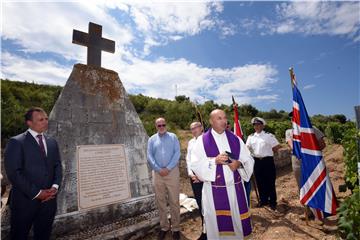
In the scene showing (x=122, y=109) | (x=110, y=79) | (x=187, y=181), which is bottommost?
(x=187, y=181)

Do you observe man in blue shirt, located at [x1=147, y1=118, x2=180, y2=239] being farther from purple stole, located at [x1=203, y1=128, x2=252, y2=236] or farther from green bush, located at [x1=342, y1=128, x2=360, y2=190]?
green bush, located at [x1=342, y1=128, x2=360, y2=190]

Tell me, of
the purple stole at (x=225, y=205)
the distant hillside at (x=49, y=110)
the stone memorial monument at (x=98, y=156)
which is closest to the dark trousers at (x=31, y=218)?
the stone memorial monument at (x=98, y=156)

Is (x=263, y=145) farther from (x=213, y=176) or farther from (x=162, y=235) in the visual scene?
(x=162, y=235)

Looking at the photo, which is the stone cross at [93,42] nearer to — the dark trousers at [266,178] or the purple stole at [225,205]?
the purple stole at [225,205]

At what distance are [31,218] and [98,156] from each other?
139 centimetres

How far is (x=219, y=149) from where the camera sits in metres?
3.71

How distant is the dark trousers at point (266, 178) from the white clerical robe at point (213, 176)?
2405mm

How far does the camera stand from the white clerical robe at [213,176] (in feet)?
11.6

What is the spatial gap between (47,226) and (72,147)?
49.3 inches

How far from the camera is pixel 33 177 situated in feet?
11.0

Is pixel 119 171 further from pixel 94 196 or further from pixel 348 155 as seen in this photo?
pixel 348 155

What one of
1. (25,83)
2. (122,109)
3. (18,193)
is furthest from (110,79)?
(25,83)

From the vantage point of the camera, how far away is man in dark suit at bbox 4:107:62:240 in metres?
3.22

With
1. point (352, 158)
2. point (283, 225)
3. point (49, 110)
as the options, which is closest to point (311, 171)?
point (283, 225)
